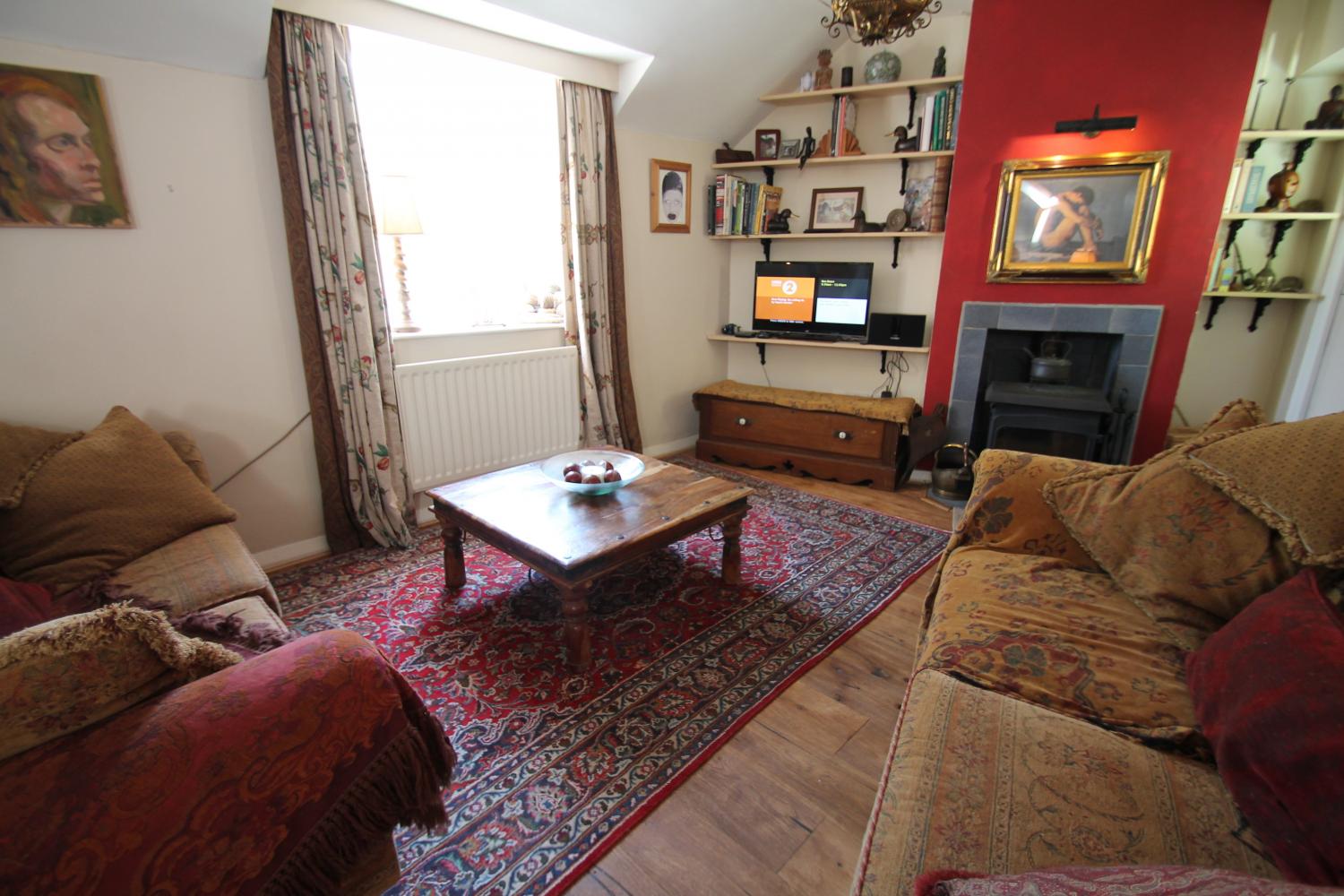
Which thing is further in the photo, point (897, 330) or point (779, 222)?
point (779, 222)

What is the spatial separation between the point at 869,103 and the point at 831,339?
1416 mm

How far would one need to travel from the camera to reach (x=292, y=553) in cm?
258

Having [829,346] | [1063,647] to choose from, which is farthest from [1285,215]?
[1063,647]

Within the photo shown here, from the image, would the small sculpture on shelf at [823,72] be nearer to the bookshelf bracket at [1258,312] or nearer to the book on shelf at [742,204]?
the book on shelf at [742,204]

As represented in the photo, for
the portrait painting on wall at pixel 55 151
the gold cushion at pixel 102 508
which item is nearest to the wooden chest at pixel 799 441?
the gold cushion at pixel 102 508

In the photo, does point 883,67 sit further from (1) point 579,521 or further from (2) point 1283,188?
(1) point 579,521

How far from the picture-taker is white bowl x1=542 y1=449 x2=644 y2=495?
6.97ft

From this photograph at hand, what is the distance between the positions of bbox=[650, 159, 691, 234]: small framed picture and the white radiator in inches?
42.1

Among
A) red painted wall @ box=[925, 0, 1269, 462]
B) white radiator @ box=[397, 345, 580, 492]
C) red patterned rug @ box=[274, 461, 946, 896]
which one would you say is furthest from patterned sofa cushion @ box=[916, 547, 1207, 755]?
white radiator @ box=[397, 345, 580, 492]

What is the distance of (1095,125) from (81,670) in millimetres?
3873

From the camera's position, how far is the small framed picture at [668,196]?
366 centimetres

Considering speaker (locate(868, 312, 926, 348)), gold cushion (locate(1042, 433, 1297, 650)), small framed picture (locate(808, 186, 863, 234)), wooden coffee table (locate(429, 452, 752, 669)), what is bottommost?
wooden coffee table (locate(429, 452, 752, 669))

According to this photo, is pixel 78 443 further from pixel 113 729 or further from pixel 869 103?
pixel 869 103

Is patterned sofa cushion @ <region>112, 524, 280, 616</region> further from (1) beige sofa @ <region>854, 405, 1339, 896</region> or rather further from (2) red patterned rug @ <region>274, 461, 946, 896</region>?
(1) beige sofa @ <region>854, 405, 1339, 896</region>
